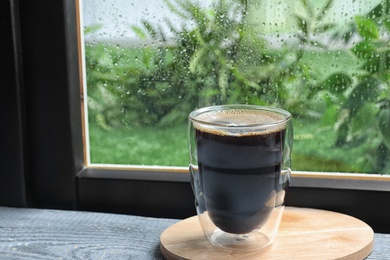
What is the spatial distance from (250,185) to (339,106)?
9.8 inches

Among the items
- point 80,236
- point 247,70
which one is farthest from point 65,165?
point 247,70

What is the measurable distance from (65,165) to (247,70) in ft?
1.11

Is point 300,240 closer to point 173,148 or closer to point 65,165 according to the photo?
point 173,148

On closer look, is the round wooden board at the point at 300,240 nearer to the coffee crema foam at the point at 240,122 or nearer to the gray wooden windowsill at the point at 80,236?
the gray wooden windowsill at the point at 80,236

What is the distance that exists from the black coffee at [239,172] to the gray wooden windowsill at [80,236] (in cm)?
12

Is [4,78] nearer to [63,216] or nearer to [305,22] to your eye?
[63,216]

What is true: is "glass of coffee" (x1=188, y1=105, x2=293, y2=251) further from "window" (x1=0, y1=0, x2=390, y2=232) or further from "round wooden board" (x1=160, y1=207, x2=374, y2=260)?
"window" (x1=0, y1=0, x2=390, y2=232)

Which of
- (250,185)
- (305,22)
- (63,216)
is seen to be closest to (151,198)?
(63,216)

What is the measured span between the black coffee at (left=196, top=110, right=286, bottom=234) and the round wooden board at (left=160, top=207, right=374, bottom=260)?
4 cm

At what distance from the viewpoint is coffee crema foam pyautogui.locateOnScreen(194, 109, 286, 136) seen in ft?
2.56

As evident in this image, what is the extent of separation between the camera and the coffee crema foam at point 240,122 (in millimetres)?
781

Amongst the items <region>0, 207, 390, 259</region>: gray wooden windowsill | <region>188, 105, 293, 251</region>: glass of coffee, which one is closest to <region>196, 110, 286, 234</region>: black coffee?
<region>188, 105, 293, 251</region>: glass of coffee

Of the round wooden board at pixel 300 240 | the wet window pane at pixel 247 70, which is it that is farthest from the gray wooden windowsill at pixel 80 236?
the wet window pane at pixel 247 70

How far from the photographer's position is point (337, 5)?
0.93 m
